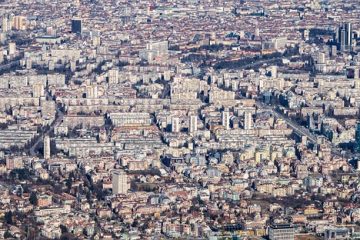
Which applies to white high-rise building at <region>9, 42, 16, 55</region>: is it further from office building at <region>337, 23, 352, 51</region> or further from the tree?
the tree

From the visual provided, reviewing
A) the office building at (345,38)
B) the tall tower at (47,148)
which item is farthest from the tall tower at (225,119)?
the office building at (345,38)

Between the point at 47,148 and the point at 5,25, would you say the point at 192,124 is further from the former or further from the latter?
the point at 5,25

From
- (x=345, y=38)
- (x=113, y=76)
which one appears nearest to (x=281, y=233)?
(x=113, y=76)

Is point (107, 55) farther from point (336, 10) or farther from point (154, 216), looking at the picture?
point (154, 216)

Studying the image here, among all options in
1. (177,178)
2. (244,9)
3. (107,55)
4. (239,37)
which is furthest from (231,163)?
(244,9)

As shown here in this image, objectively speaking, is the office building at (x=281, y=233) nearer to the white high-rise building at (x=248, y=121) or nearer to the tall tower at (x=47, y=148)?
the tall tower at (x=47, y=148)

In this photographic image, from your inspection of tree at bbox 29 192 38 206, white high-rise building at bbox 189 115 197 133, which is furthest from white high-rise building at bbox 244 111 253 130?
tree at bbox 29 192 38 206

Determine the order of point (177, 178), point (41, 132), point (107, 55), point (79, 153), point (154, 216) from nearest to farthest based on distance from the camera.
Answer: point (154, 216), point (177, 178), point (79, 153), point (41, 132), point (107, 55)

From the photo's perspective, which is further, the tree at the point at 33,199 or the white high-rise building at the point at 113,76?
the white high-rise building at the point at 113,76
